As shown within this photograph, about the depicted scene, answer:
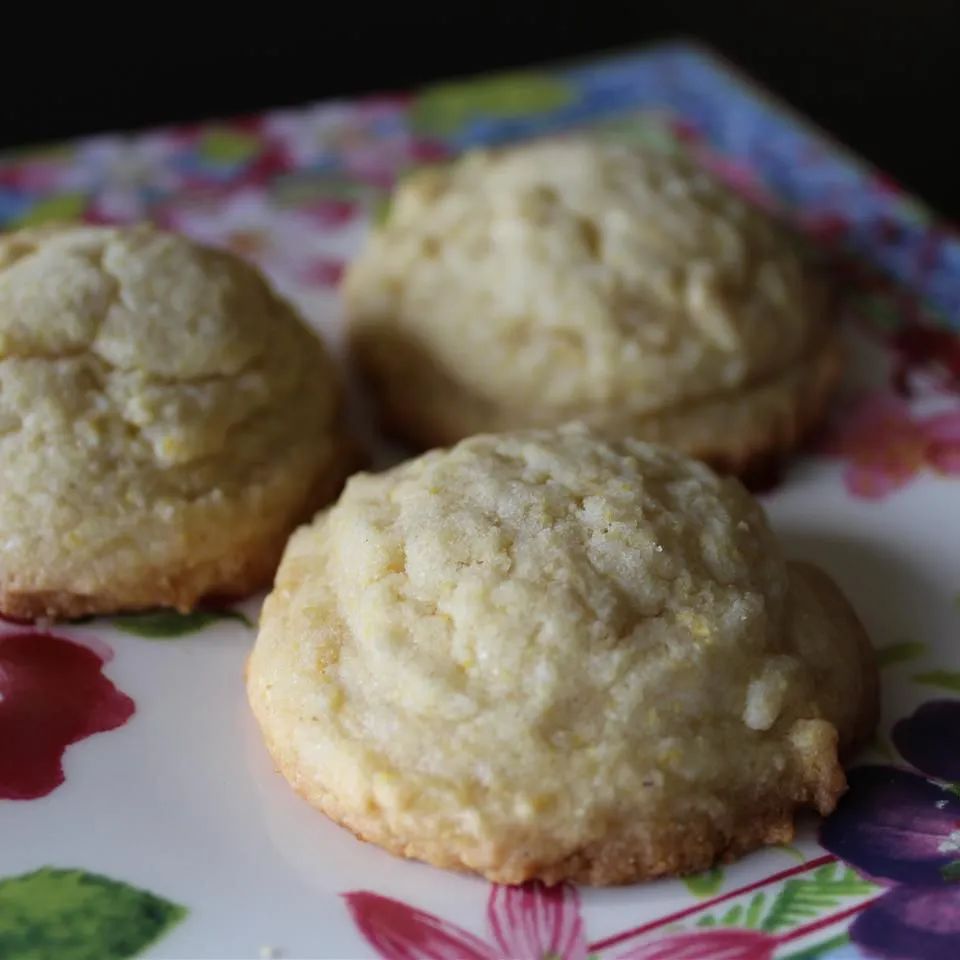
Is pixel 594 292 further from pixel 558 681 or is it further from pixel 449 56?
pixel 449 56

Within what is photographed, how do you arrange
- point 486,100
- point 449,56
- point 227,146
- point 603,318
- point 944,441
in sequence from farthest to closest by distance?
point 449,56 → point 486,100 → point 227,146 → point 944,441 → point 603,318

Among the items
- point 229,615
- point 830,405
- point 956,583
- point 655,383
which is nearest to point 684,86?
point 830,405

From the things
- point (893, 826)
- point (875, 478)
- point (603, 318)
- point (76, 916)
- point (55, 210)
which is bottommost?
point (76, 916)

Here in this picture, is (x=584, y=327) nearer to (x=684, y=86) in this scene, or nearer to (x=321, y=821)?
(x=321, y=821)

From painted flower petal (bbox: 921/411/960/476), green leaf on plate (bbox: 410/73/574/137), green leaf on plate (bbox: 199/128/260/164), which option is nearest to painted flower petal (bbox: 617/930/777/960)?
painted flower petal (bbox: 921/411/960/476)

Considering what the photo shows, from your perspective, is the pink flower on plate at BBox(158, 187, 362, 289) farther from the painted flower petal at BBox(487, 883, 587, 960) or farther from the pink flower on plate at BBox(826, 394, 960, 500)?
the painted flower petal at BBox(487, 883, 587, 960)

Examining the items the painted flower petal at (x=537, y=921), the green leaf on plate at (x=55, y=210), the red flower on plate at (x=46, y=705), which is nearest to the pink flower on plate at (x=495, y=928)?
the painted flower petal at (x=537, y=921)

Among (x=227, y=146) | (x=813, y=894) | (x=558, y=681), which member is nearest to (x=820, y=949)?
(x=813, y=894)
